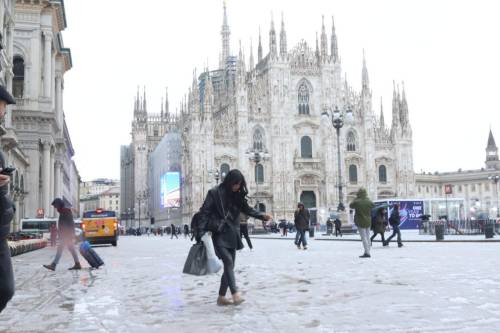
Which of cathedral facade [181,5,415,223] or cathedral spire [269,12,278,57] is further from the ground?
cathedral spire [269,12,278,57]

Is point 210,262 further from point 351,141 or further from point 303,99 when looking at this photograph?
point 351,141

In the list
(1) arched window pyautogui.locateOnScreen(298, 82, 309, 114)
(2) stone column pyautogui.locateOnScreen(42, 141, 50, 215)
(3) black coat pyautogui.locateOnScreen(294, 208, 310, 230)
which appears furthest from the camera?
(1) arched window pyautogui.locateOnScreen(298, 82, 309, 114)

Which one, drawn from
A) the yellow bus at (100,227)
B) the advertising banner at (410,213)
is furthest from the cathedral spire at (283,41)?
the yellow bus at (100,227)

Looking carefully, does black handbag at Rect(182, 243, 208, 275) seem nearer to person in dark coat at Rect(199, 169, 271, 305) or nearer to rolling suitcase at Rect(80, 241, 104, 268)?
person in dark coat at Rect(199, 169, 271, 305)

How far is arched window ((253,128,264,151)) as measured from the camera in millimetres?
68750

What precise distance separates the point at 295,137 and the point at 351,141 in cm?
654

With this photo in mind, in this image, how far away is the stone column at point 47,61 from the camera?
4325 cm

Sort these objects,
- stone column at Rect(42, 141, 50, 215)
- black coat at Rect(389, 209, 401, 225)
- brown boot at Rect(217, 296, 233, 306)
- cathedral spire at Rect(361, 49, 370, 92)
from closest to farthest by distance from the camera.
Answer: brown boot at Rect(217, 296, 233, 306)
black coat at Rect(389, 209, 401, 225)
stone column at Rect(42, 141, 50, 215)
cathedral spire at Rect(361, 49, 370, 92)

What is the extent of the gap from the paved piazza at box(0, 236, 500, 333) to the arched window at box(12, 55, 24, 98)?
32904 mm

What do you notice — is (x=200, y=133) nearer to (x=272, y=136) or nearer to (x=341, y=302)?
(x=272, y=136)

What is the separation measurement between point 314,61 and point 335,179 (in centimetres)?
1316

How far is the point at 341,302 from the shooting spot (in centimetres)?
711

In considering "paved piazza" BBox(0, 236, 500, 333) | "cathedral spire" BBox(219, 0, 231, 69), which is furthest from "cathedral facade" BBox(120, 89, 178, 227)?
"paved piazza" BBox(0, 236, 500, 333)

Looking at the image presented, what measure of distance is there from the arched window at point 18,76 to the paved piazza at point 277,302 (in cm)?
3290
